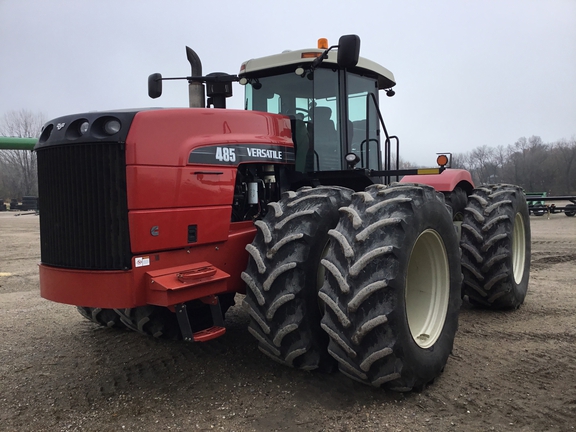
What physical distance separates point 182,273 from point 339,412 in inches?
54.5

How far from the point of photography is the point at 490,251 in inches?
219

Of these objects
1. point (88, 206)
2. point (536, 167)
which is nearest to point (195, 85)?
point (88, 206)

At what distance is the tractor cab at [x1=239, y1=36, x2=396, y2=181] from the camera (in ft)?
15.0

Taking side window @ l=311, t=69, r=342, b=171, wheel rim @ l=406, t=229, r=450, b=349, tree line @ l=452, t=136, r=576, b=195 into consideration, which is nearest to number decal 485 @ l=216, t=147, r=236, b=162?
side window @ l=311, t=69, r=342, b=171

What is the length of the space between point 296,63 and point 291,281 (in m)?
2.17

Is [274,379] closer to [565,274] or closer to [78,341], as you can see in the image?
[78,341]

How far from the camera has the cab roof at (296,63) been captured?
14.8 ft

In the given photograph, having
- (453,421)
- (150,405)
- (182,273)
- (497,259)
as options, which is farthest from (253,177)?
(497,259)

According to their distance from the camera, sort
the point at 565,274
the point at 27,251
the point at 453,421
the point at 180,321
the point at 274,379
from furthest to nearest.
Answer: the point at 27,251 → the point at 565,274 → the point at 274,379 → the point at 180,321 → the point at 453,421

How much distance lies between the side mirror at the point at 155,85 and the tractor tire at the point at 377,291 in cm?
242

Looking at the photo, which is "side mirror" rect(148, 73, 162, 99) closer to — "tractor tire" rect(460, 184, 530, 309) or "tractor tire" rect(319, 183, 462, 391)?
"tractor tire" rect(319, 183, 462, 391)

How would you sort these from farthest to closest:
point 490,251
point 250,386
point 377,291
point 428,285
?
point 490,251 → point 428,285 → point 250,386 → point 377,291

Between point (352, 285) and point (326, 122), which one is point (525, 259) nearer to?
point (326, 122)

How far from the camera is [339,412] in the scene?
10.6 feet
